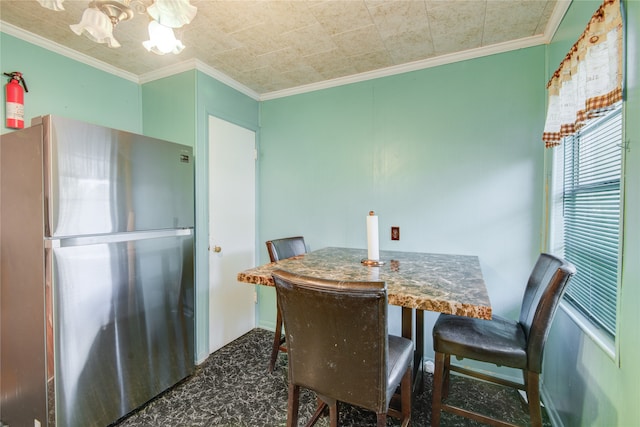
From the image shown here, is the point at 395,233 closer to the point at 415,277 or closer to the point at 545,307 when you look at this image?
the point at 415,277

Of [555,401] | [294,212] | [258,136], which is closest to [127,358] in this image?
[294,212]

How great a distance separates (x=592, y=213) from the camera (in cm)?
137

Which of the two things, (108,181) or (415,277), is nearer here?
(415,277)

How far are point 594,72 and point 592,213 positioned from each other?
665mm

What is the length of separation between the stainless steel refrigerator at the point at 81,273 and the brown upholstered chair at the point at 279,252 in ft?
2.37

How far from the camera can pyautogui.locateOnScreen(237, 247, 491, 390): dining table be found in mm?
A: 1040

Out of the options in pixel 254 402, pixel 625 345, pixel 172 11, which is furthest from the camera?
pixel 254 402

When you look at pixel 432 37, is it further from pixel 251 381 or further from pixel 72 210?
pixel 251 381

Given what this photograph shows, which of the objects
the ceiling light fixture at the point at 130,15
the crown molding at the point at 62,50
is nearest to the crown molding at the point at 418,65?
the crown molding at the point at 62,50

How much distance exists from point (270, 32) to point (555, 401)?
2918mm

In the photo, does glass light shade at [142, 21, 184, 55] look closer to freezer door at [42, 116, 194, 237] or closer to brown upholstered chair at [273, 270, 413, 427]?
freezer door at [42, 116, 194, 237]

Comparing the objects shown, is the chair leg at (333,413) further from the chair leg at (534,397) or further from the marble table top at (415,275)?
the chair leg at (534,397)

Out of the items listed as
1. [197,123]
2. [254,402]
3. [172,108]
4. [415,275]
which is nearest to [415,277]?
[415,275]

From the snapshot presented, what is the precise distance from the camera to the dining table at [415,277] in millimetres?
1040
